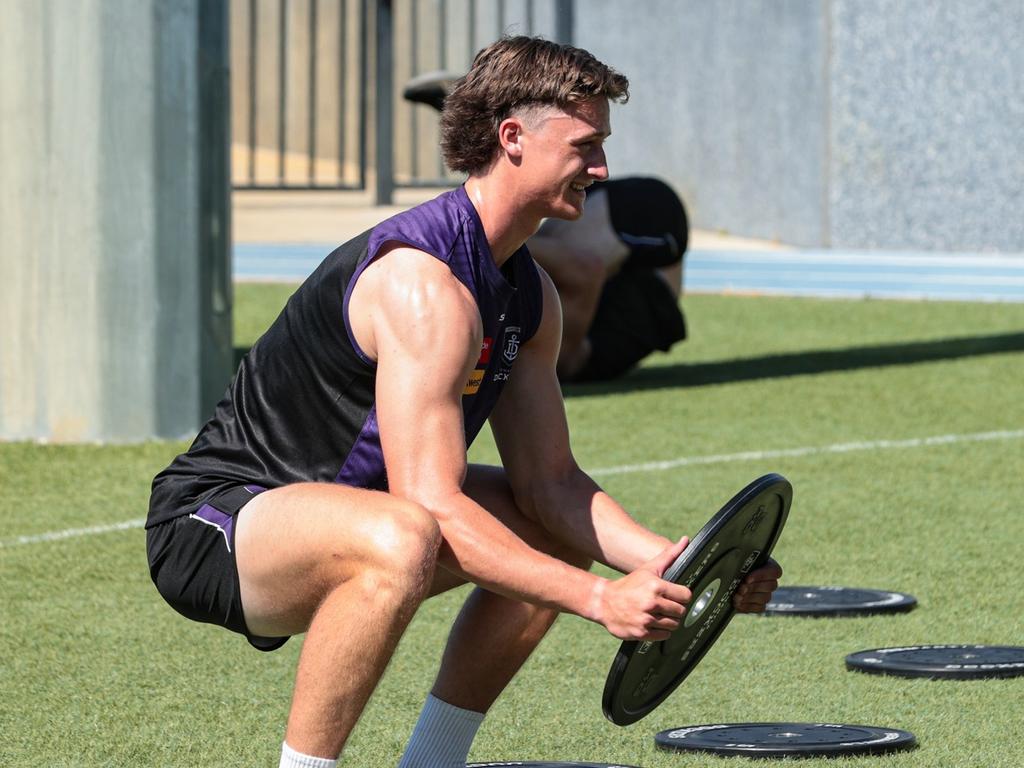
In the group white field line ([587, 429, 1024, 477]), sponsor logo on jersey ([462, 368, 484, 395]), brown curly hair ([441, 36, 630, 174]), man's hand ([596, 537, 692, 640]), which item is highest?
brown curly hair ([441, 36, 630, 174])

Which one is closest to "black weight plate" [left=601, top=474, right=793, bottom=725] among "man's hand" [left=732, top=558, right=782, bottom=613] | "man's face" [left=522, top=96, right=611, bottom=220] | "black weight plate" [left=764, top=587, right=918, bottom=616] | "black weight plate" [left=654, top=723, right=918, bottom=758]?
"man's hand" [left=732, top=558, right=782, bottom=613]

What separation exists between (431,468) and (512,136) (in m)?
0.64

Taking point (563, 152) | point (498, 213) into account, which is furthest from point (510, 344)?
point (563, 152)

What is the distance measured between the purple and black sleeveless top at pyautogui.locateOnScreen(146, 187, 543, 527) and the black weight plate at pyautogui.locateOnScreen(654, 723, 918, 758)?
2.80 feet

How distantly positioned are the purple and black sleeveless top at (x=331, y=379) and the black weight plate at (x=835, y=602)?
176cm

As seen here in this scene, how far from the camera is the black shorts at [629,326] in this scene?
9602mm

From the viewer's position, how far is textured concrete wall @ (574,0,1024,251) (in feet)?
51.2

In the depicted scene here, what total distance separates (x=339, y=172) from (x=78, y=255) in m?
12.0

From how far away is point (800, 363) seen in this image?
10414mm

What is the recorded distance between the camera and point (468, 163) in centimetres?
360

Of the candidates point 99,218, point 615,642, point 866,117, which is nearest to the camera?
point 615,642

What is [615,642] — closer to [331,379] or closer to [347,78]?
[331,379]

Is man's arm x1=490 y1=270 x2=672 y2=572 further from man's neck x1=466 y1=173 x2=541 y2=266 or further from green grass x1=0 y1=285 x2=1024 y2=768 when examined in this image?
green grass x1=0 y1=285 x2=1024 y2=768

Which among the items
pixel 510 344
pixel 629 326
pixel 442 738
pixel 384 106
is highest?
pixel 510 344
